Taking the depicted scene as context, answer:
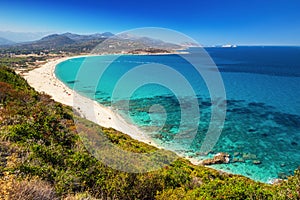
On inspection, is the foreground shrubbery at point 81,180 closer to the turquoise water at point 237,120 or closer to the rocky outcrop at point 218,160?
the rocky outcrop at point 218,160

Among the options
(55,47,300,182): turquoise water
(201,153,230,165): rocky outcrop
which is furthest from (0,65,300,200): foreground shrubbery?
(55,47,300,182): turquoise water

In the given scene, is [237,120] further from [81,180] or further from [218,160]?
[81,180]

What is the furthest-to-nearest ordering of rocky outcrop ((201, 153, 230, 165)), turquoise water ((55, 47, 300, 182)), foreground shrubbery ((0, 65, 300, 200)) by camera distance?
turquoise water ((55, 47, 300, 182)) < rocky outcrop ((201, 153, 230, 165)) < foreground shrubbery ((0, 65, 300, 200))

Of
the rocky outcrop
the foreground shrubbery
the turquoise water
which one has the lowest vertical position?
the rocky outcrop

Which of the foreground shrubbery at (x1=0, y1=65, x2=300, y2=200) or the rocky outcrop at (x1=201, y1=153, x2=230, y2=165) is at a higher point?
the foreground shrubbery at (x1=0, y1=65, x2=300, y2=200)

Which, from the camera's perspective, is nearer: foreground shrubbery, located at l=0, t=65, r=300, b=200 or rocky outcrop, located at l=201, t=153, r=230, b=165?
foreground shrubbery, located at l=0, t=65, r=300, b=200

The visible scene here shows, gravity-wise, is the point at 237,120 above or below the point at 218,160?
above

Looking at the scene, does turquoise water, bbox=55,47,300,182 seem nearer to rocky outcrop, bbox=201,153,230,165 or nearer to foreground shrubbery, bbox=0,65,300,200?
rocky outcrop, bbox=201,153,230,165

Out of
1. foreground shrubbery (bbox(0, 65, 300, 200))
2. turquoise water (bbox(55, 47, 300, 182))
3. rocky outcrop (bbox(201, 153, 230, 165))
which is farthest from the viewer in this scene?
turquoise water (bbox(55, 47, 300, 182))

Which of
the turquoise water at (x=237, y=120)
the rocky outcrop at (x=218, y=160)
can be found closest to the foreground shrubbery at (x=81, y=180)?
the rocky outcrop at (x=218, y=160)

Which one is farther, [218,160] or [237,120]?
[237,120]

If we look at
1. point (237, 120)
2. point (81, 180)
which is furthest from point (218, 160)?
point (81, 180)

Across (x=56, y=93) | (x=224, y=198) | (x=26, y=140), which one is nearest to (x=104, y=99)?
(x=56, y=93)

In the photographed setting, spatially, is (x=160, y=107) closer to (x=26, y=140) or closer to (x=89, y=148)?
(x=89, y=148)
